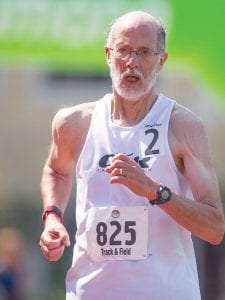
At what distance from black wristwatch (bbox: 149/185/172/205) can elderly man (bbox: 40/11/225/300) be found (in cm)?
7

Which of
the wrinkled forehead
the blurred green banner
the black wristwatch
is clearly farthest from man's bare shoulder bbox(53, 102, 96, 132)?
the blurred green banner

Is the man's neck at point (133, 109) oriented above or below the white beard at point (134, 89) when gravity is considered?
below

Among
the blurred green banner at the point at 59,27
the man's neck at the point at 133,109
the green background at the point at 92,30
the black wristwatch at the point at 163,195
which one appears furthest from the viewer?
the blurred green banner at the point at 59,27

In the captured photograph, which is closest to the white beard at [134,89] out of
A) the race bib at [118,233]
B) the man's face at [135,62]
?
the man's face at [135,62]

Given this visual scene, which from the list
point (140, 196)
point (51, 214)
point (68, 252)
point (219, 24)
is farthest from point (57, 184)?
point (68, 252)

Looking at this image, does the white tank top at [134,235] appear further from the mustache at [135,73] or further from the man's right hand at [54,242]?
the mustache at [135,73]

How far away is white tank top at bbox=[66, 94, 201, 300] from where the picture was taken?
616 cm

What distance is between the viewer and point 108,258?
620 cm

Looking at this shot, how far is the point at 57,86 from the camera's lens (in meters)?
20.4

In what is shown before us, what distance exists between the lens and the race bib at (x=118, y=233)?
6.17 metres

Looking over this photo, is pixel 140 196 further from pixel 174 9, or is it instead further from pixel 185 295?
pixel 174 9

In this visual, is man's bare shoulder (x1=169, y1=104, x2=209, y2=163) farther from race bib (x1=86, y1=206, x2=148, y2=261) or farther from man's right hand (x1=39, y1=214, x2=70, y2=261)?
man's right hand (x1=39, y1=214, x2=70, y2=261)

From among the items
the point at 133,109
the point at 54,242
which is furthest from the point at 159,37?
the point at 54,242

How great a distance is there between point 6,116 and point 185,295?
1509cm
